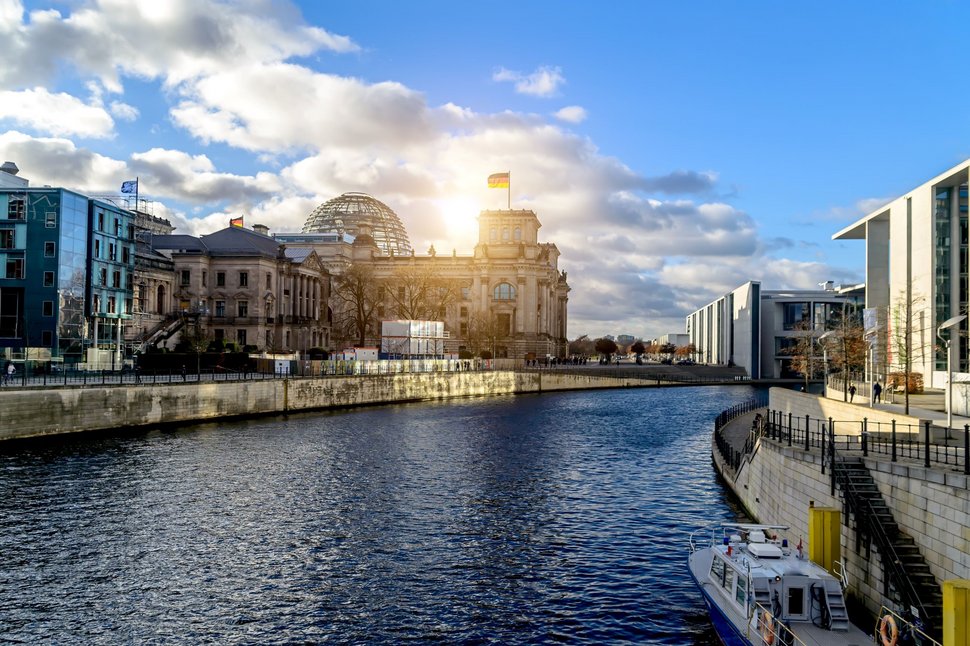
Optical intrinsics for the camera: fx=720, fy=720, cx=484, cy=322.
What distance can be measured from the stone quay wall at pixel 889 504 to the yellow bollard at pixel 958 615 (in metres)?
2.81

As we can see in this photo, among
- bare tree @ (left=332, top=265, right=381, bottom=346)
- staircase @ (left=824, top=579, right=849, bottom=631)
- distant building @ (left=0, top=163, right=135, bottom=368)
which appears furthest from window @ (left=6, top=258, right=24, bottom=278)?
staircase @ (left=824, top=579, right=849, bottom=631)

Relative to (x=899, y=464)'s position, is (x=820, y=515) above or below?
below

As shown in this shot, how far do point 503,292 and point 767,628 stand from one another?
155367mm

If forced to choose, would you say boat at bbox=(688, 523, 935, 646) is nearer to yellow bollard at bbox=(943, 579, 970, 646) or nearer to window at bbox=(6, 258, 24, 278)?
yellow bollard at bbox=(943, 579, 970, 646)

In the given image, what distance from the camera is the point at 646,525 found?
3281cm

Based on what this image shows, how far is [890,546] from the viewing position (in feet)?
62.8

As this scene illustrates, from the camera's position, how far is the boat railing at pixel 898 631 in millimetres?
16844

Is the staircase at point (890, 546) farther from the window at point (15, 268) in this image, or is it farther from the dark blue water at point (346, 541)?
the window at point (15, 268)

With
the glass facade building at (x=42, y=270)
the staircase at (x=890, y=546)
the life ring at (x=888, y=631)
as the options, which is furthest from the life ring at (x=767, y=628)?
the glass facade building at (x=42, y=270)

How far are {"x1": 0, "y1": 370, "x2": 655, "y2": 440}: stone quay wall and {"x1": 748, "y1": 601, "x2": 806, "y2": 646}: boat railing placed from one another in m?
50.6

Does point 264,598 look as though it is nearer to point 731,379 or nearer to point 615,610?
point 615,610

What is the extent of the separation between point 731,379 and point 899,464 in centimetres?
13503

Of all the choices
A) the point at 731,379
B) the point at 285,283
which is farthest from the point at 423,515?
the point at 731,379

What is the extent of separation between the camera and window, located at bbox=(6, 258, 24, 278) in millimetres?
77562
